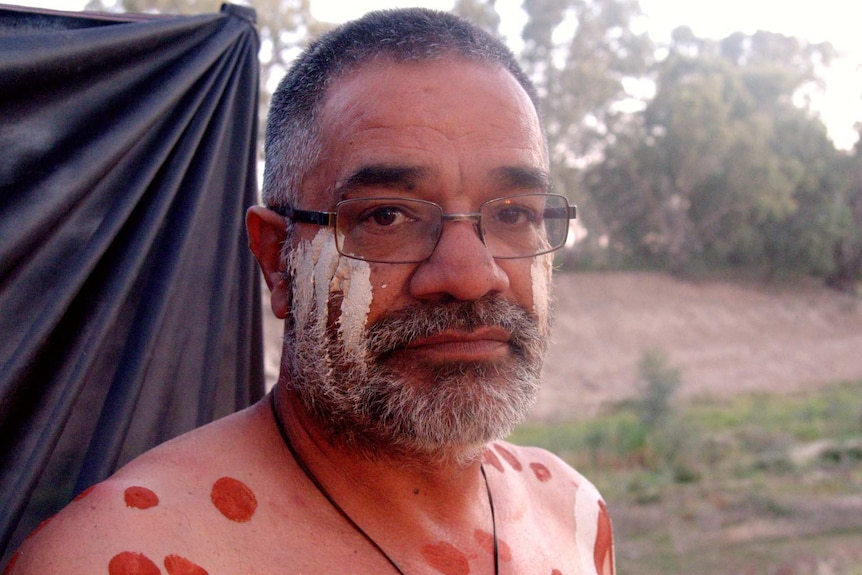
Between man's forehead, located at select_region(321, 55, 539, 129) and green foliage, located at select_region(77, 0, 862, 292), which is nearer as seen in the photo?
man's forehead, located at select_region(321, 55, 539, 129)

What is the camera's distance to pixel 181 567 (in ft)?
4.70

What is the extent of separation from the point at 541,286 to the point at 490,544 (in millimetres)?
692

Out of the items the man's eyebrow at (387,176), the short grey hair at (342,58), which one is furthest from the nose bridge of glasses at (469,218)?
the short grey hair at (342,58)

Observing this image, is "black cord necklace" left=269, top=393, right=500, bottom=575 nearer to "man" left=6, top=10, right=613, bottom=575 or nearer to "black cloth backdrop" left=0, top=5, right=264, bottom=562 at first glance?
"man" left=6, top=10, right=613, bottom=575

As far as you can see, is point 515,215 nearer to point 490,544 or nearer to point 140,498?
point 490,544

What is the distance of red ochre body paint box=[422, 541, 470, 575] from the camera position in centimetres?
183

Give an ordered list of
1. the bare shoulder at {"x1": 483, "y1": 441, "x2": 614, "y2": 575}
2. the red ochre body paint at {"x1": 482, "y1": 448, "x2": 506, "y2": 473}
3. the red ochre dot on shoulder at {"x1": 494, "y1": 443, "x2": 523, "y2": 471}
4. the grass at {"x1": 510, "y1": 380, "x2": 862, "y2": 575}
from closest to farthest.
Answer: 1. the bare shoulder at {"x1": 483, "y1": 441, "x2": 614, "y2": 575}
2. the red ochre body paint at {"x1": 482, "y1": 448, "x2": 506, "y2": 473}
3. the red ochre dot on shoulder at {"x1": 494, "y1": 443, "x2": 523, "y2": 471}
4. the grass at {"x1": 510, "y1": 380, "x2": 862, "y2": 575}

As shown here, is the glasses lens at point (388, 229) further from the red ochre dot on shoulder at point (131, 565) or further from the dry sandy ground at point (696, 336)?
the dry sandy ground at point (696, 336)

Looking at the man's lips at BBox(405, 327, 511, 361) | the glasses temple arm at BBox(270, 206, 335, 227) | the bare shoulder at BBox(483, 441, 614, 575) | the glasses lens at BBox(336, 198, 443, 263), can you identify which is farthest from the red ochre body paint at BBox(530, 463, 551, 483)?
the glasses temple arm at BBox(270, 206, 335, 227)

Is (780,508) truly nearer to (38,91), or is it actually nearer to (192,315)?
(192,315)

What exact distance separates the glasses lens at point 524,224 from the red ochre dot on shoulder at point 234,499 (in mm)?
787

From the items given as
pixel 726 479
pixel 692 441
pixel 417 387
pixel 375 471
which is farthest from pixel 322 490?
pixel 692 441

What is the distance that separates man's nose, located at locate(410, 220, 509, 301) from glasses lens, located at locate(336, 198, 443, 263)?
0.10 ft

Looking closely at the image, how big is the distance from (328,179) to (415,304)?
39cm
